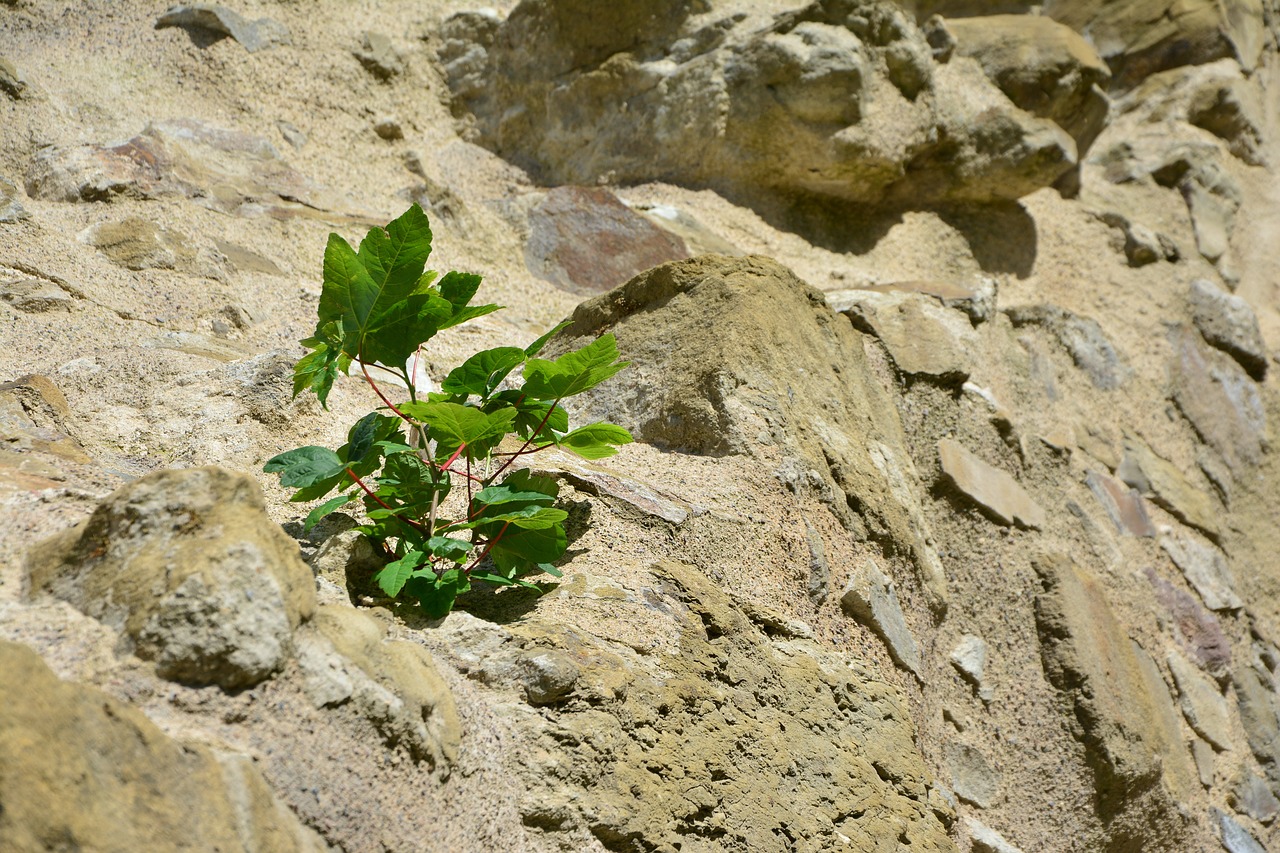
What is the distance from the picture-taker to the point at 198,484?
1112 mm

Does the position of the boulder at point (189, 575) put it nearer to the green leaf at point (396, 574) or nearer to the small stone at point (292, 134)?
the green leaf at point (396, 574)

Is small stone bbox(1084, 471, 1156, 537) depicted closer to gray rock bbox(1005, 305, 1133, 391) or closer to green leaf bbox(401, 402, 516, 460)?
gray rock bbox(1005, 305, 1133, 391)

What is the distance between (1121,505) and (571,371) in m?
2.22

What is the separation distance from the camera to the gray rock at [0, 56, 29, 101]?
2.72 m

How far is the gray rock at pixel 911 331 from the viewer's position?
2803 mm

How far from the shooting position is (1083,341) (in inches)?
144

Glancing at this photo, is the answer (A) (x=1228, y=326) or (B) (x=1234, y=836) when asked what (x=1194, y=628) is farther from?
(A) (x=1228, y=326)

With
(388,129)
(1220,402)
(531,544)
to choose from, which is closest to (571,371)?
(531,544)

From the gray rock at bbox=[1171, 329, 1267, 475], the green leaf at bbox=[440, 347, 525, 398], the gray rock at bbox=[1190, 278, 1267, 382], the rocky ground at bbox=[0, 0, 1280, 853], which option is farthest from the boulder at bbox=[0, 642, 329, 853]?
the gray rock at bbox=[1190, 278, 1267, 382]

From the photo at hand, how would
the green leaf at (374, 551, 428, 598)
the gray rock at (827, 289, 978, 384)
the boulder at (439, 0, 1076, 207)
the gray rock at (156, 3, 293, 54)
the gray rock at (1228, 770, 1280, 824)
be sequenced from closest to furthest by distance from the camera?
1. the green leaf at (374, 551, 428, 598)
2. the gray rock at (1228, 770, 1280, 824)
3. the gray rock at (827, 289, 978, 384)
4. the gray rock at (156, 3, 293, 54)
5. the boulder at (439, 0, 1076, 207)

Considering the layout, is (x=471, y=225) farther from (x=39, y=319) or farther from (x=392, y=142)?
(x=39, y=319)

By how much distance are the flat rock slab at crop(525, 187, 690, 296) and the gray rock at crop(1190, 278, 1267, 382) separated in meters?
2.14

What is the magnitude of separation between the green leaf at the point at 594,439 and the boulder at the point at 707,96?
2111 millimetres

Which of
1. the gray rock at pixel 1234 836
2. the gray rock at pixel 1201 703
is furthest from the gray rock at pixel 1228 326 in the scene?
the gray rock at pixel 1234 836
